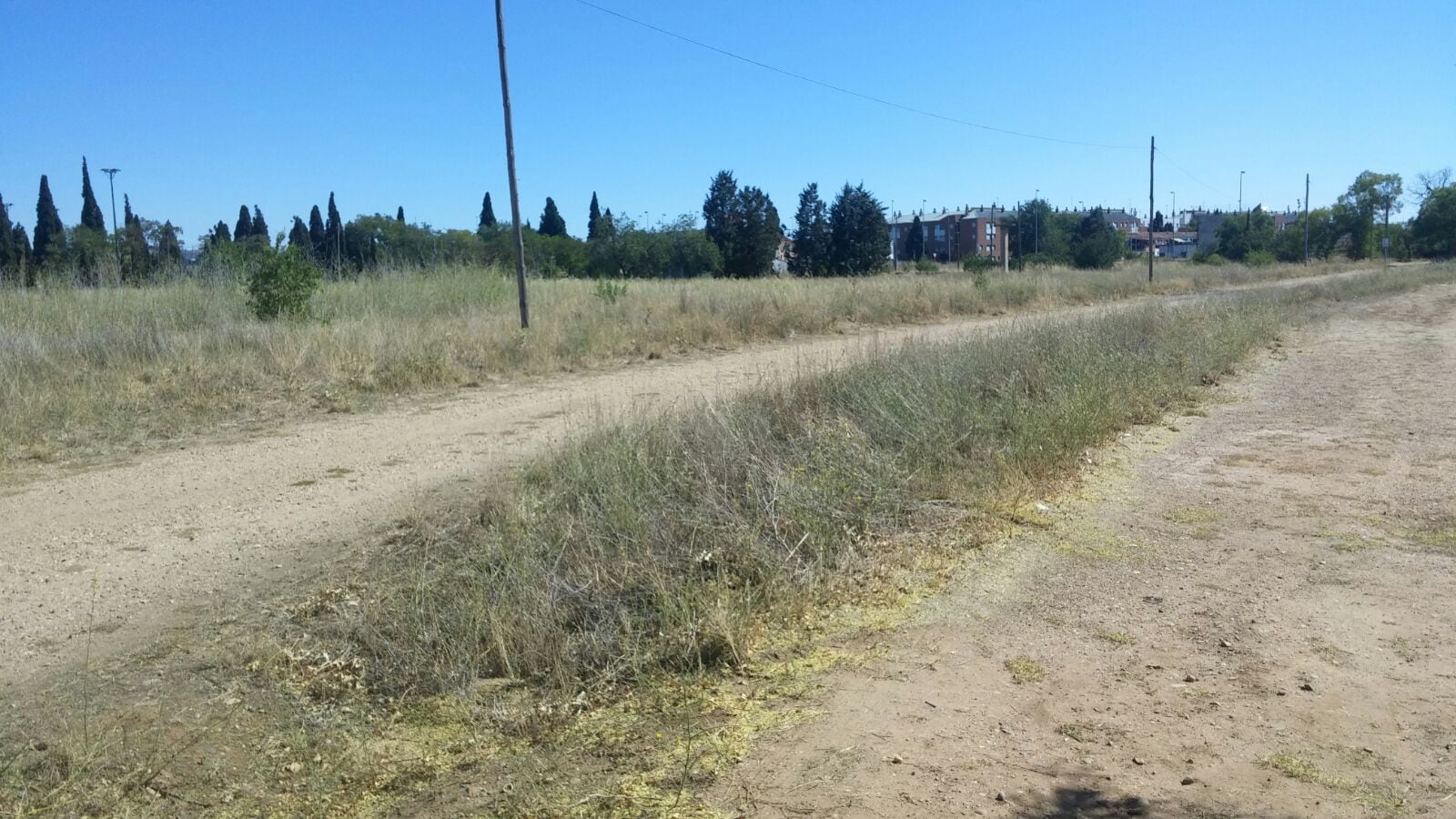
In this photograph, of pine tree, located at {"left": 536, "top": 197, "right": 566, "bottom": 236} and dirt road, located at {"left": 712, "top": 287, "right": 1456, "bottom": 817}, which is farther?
pine tree, located at {"left": 536, "top": 197, "right": 566, "bottom": 236}

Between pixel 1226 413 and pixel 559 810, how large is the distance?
8839 millimetres

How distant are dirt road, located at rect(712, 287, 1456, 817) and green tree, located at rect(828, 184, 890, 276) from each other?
171 ft

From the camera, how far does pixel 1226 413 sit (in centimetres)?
1009

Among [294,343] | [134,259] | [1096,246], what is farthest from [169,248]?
[1096,246]

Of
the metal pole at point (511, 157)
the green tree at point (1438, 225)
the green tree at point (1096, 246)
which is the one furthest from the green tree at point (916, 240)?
the metal pole at point (511, 157)

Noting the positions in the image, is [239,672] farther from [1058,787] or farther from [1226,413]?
[1226,413]

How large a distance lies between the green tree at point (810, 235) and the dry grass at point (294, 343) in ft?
131

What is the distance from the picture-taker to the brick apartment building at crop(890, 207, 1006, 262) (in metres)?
118

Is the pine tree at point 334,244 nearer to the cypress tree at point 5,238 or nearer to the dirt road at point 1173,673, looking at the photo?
the cypress tree at point 5,238

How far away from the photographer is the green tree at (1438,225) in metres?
76.2

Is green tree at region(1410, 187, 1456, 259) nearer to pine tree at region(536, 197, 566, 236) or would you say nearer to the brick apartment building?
the brick apartment building

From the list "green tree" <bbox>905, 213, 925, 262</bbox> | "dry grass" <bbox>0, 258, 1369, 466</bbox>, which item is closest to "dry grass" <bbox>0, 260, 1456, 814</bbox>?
"dry grass" <bbox>0, 258, 1369, 466</bbox>

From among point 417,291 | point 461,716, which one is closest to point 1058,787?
point 461,716

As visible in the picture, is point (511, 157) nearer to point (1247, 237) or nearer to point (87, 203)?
point (87, 203)
